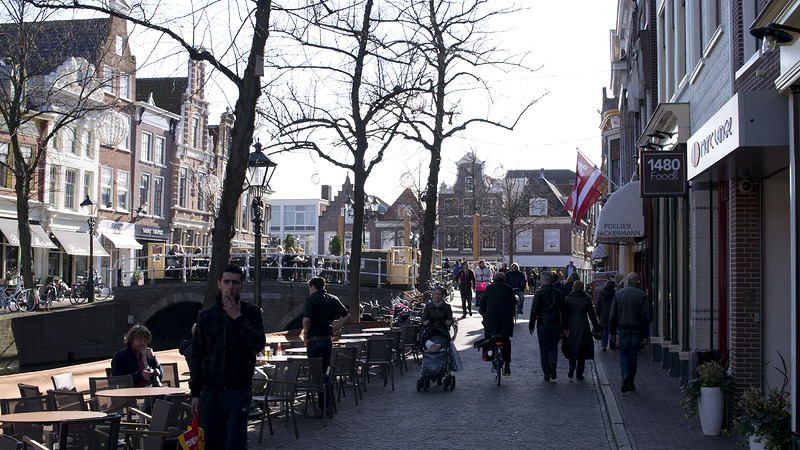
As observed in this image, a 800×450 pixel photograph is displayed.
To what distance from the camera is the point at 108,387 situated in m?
8.16

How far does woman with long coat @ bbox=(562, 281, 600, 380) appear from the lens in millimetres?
13594

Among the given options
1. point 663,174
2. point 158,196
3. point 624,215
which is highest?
point 158,196

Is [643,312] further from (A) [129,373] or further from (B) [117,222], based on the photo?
(B) [117,222]

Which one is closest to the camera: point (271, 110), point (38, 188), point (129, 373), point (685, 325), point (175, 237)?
point (129, 373)

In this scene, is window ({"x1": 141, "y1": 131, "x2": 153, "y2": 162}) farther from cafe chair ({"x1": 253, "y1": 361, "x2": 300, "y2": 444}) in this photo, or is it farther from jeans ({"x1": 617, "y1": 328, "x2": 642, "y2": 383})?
cafe chair ({"x1": 253, "y1": 361, "x2": 300, "y2": 444})

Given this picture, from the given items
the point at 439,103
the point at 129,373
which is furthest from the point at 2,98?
the point at 129,373

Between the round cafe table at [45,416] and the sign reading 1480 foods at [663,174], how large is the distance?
9045mm

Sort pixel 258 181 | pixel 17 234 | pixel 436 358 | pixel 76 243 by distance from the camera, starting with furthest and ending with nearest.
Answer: pixel 76 243 → pixel 17 234 → pixel 258 181 → pixel 436 358

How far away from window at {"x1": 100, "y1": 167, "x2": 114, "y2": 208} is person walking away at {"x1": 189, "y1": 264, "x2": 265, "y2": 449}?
1439 inches

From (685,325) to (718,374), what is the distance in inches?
199

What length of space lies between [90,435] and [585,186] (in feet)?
66.6

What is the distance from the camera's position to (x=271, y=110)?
17.6 meters

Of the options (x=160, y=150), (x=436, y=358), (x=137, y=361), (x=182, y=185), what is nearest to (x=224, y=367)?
(x=137, y=361)

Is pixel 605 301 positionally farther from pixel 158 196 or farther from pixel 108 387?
pixel 158 196
